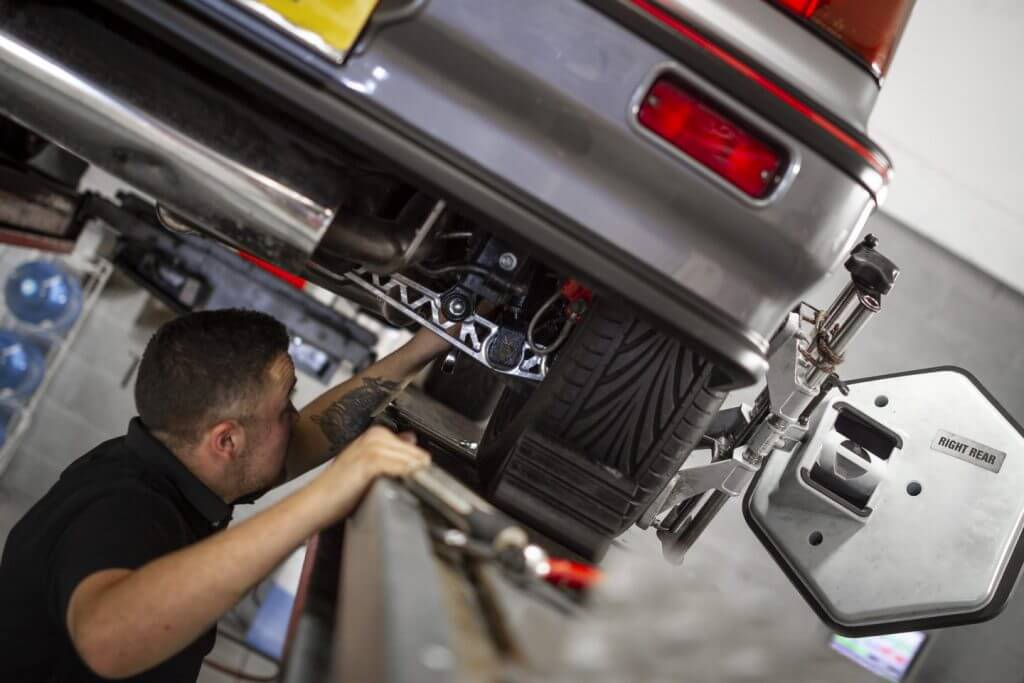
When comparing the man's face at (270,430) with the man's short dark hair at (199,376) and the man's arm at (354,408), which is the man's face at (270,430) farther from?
the man's arm at (354,408)

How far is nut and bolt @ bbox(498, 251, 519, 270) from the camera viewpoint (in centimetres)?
158

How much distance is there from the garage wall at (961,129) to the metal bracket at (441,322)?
105 inches

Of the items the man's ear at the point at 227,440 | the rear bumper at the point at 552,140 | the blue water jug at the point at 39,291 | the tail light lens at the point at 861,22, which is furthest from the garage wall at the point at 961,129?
the blue water jug at the point at 39,291

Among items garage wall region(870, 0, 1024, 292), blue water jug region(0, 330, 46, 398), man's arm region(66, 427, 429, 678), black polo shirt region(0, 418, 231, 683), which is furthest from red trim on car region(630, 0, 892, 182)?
blue water jug region(0, 330, 46, 398)

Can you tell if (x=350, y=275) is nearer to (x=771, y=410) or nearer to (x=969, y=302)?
(x=771, y=410)

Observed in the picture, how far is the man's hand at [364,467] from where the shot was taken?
1133 millimetres

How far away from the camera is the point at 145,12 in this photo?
1199mm

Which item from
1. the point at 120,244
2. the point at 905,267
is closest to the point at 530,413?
the point at 120,244

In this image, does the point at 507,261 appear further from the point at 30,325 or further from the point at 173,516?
the point at 30,325

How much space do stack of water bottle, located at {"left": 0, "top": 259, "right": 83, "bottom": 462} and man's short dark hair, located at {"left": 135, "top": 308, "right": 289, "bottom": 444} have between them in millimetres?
3050

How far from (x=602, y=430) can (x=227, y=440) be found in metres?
0.67

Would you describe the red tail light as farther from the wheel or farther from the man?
the man

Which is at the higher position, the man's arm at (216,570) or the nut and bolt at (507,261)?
the nut and bolt at (507,261)

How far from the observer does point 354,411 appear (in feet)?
6.76
